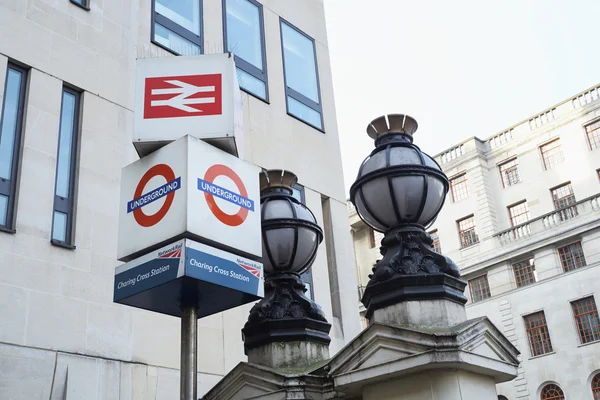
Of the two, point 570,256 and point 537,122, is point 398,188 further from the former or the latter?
point 537,122

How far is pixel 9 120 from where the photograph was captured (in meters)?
13.5

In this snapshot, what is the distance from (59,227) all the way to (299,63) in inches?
427

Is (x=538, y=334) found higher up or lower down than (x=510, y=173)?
lower down

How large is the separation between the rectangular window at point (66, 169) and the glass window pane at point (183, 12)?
397 centimetres

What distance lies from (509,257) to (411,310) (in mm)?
38572

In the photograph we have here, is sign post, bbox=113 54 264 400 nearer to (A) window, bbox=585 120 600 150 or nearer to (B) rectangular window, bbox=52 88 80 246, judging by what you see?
(B) rectangular window, bbox=52 88 80 246

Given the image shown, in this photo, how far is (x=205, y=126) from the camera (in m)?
5.39

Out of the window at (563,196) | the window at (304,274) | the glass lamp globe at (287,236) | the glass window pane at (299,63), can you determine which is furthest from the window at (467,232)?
the glass lamp globe at (287,236)

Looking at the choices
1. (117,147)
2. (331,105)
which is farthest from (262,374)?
(331,105)

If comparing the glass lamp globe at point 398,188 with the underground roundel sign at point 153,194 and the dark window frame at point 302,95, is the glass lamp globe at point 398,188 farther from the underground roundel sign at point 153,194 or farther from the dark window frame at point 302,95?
the dark window frame at point 302,95

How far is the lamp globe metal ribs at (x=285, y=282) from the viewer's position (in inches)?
258

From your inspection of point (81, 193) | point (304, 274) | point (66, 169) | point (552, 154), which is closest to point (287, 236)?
point (81, 193)

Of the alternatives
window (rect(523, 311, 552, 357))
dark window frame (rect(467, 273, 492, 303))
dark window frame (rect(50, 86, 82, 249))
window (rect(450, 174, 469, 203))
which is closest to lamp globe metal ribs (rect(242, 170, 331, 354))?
dark window frame (rect(50, 86, 82, 249))

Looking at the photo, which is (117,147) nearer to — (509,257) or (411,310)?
(411,310)
